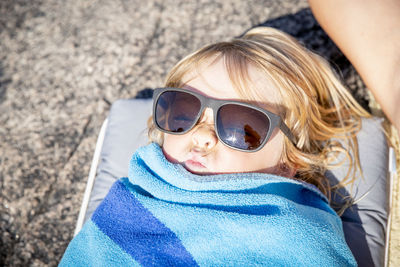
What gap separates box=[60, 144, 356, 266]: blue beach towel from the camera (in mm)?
1197

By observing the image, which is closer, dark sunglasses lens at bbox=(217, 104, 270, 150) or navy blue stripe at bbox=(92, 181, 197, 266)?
navy blue stripe at bbox=(92, 181, 197, 266)

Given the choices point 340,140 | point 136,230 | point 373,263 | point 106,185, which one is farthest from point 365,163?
point 106,185

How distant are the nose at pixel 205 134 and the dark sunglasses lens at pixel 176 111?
41 mm

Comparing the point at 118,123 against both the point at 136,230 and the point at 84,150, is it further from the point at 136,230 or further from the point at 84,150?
the point at 136,230

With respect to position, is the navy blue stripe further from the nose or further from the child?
the nose

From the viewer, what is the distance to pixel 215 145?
138 cm

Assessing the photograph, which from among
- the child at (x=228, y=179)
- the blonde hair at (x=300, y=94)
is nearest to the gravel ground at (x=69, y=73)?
the blonde hair at (x=300, y=94)

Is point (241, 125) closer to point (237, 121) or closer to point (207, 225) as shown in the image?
point (237, 121)

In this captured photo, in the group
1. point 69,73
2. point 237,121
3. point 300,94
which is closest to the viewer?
point 237,121

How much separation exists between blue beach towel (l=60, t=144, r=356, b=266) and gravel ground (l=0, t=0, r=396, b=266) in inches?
28.0

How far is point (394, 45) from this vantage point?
1308mm

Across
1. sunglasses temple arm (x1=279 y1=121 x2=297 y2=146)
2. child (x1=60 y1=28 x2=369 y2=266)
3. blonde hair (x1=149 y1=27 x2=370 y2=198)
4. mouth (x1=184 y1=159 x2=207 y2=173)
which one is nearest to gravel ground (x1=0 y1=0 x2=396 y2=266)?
blonde hair (x1=149 y1=27 x2=370 y2=198)

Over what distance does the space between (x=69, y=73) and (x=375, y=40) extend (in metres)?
1.95

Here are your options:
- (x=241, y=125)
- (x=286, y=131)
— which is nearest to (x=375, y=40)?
A: (x=286, y=131)
